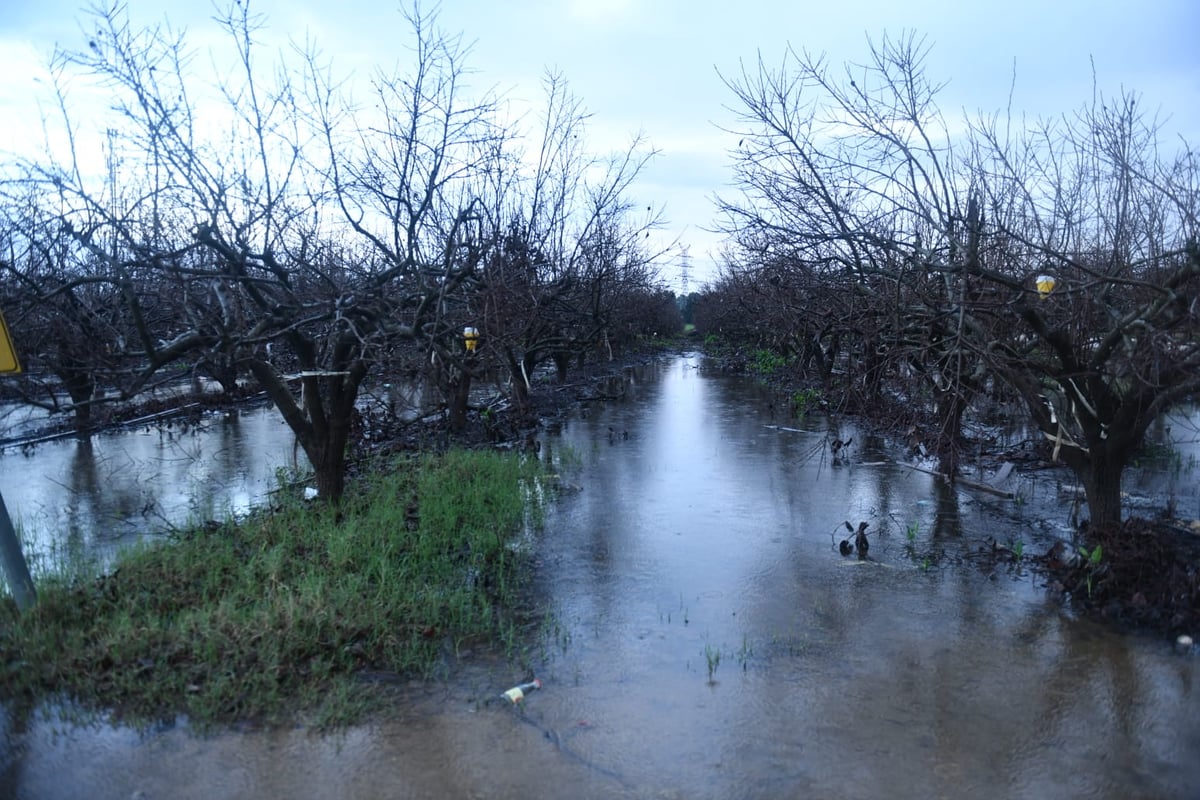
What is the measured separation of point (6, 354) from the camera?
499 centimetres

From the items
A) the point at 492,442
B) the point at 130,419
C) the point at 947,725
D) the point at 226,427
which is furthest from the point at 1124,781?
the point at 130,419

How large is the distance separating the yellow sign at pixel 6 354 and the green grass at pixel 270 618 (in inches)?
55.5

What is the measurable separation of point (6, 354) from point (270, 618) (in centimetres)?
210

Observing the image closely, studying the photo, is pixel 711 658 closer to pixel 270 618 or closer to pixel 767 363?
pixel 270 618

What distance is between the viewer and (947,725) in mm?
4293

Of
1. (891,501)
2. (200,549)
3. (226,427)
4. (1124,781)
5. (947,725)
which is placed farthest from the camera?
(226,427)

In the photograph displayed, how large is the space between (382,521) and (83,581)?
7.22 feet

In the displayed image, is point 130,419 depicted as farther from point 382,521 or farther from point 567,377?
point 567,377

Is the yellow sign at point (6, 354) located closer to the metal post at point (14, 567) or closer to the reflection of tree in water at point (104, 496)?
the metal post at point (14, 567)

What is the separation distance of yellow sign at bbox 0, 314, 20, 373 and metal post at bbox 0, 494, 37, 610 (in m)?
0.76

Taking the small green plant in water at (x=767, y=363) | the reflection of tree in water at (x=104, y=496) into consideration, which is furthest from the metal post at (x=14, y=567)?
the small green plant in water at (x=767, y=363)

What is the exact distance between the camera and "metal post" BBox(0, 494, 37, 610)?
5141 mm

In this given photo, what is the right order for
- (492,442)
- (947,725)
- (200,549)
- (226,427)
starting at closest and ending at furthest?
1. (947,725)
2. (200,549)
3. (492,442)
4. (226,427)

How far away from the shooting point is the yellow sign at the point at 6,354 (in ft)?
16.3
